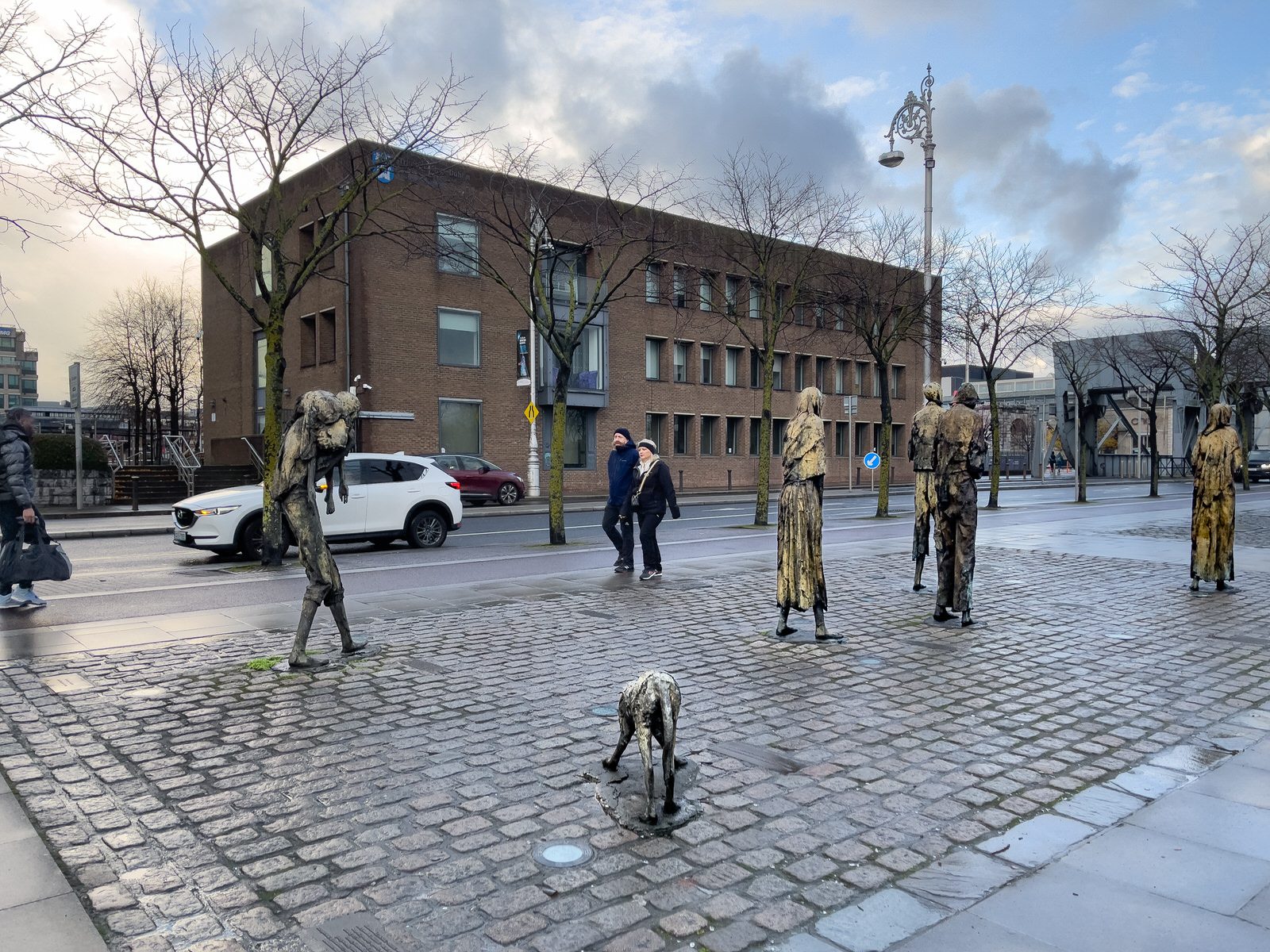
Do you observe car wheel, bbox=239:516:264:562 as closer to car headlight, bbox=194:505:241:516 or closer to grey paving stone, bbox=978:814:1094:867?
car headlight, bbox=194:505:241:516

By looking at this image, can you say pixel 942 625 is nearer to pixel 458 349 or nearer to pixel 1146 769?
pixel 1146 769

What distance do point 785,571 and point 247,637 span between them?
453 cm

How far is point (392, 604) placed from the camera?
373 inches

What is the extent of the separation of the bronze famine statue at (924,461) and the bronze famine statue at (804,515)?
2.16 meters

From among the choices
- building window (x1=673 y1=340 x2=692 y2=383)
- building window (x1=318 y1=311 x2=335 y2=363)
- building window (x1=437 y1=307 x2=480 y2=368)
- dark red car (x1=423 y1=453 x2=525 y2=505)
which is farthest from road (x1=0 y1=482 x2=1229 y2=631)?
building window (x1=673 y1=340 x2=692 y2=383)

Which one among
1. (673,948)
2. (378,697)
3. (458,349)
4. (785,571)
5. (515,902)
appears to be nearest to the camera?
(673,948)

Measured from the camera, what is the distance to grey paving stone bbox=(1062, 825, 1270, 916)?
10.4 ft

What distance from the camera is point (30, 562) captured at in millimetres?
9266

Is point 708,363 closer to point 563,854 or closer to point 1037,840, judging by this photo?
point 1037,840

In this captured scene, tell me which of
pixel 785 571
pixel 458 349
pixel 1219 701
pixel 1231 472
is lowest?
pixel 1219 701

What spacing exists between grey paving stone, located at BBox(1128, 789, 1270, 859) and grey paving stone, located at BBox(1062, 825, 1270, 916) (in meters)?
0.07

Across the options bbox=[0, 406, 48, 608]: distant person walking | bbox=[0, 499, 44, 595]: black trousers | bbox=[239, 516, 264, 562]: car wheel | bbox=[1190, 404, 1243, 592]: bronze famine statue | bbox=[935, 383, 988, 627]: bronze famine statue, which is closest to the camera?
bbox=[935, 383, 988, 627]: bronze famine statue

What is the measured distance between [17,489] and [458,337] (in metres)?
24.9

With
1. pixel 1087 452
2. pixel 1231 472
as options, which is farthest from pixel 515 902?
pixel 1087 452
